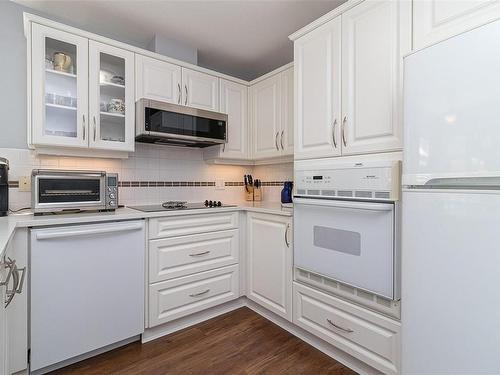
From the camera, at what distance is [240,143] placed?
2695 mm

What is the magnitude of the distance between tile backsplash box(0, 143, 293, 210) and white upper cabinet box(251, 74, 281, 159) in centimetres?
31

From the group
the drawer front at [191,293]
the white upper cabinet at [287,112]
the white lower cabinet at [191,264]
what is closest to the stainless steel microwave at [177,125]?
the white upper cabinet at [287,112]

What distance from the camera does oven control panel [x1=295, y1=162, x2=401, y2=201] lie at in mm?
1319

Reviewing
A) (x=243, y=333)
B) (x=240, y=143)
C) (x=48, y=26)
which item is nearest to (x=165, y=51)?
(x=48, y=26)

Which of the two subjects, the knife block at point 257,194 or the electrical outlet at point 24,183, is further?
the knife block at point 257,194

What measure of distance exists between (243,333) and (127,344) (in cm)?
81

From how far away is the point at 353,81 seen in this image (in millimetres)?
1526

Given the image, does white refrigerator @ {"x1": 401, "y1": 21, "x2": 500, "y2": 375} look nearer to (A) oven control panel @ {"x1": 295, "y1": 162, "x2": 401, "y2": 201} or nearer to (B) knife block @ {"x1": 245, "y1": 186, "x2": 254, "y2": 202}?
(A) oven control panel @ {"x1": 295, "y1": 162, "x2": 401, "y2": 201}

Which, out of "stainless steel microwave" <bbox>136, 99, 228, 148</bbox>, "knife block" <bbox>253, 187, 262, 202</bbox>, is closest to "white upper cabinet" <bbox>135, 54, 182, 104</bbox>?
"stainless steel microwave" <bbox>136, 99, 228, 148</bbox>

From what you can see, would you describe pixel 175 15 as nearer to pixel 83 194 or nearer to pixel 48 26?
pixel 48 26

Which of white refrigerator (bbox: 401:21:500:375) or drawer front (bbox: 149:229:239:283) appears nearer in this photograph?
white refrigerator (bbox: 401:21:500:375)

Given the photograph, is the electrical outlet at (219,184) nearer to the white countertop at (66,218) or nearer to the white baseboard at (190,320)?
the white countertop at (66,218)

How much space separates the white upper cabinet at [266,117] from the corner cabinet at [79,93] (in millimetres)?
1157

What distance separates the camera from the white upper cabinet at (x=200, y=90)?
7.59 feet
